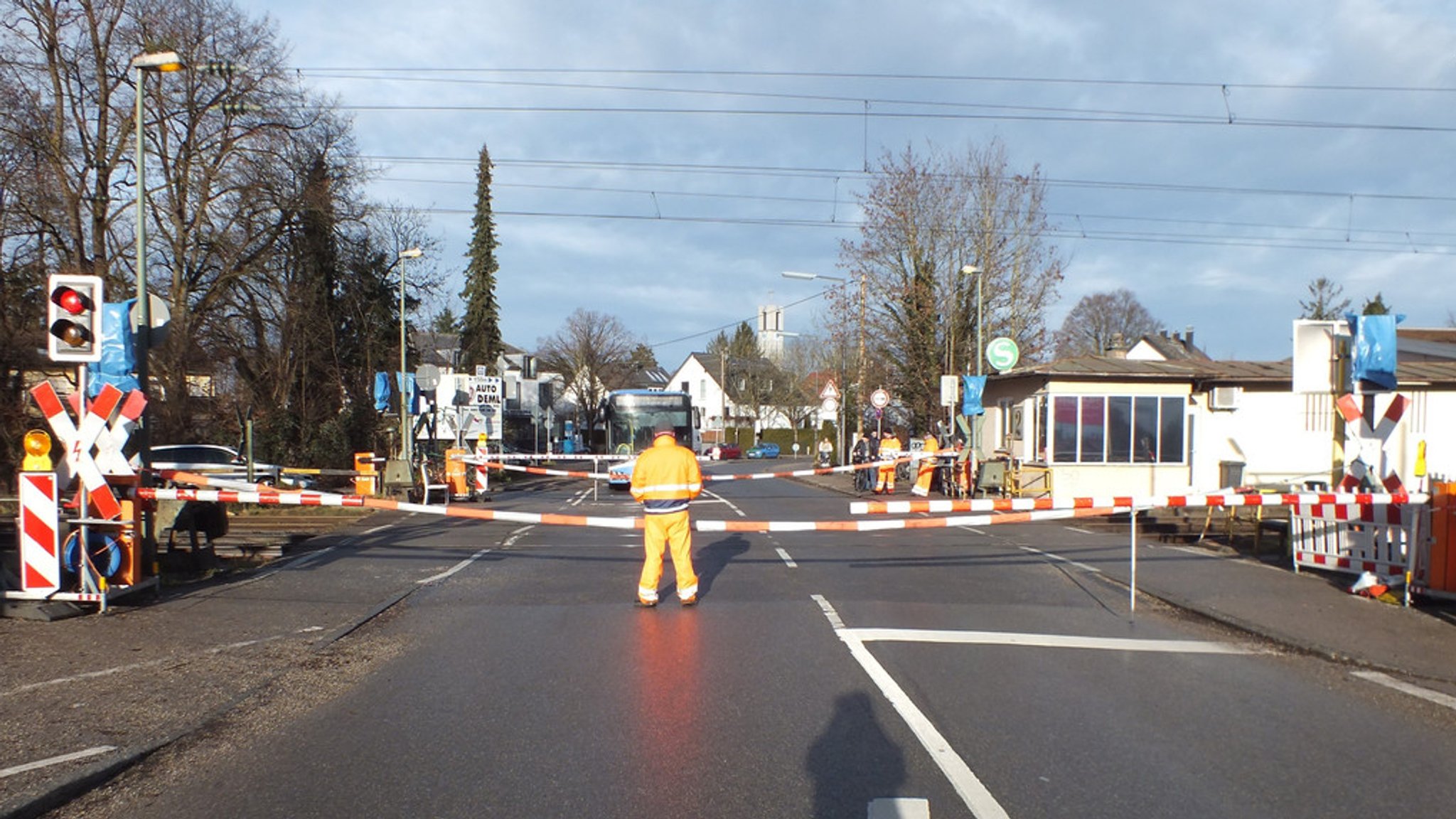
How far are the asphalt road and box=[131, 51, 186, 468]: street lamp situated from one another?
2091 mm

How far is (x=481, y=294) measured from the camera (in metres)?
65.9

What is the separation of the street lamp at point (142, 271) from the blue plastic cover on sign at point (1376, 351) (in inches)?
471

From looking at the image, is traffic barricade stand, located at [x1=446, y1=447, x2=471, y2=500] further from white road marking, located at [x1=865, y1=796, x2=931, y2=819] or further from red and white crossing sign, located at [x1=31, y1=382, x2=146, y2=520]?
white road marking, located at [x1=865, y1=796, x2=931, y2=819]

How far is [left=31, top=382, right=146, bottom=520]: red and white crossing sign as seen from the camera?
9328mm

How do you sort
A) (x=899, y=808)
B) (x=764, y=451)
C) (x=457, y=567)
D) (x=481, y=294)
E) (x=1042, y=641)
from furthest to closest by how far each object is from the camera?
(x=764, y=451), (x=481, y=294), (x=457, y=567), (x=1042, y=641), (x=899, y=808)

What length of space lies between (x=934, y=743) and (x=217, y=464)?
82.5 ft

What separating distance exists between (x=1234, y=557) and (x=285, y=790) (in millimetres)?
12808

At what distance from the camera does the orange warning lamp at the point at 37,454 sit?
29.9 ft

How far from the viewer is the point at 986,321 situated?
117 feet

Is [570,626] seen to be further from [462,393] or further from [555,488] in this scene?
[555,488]

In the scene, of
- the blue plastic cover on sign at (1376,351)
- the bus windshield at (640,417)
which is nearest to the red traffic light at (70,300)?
the blue plastic cover on sign at (1376,351)

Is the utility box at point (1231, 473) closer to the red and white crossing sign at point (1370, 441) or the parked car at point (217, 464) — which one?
the red and white crossing sign at point (1370, 441)

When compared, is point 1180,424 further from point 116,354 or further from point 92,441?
point 92,441

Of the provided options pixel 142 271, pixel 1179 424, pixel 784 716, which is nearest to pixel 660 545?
pixel 784 716
